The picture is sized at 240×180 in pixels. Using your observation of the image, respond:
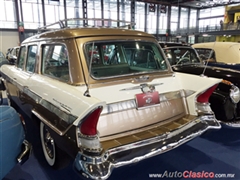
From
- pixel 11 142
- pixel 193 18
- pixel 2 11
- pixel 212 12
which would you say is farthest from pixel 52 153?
pixel 193 18

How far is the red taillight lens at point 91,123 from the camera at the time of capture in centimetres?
176

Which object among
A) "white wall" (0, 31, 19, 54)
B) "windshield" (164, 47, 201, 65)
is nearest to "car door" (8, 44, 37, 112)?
"windshield" (164, 47, 201, 65)

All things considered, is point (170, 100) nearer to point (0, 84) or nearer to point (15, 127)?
point (15, 127)

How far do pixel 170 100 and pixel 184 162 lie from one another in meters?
1.01

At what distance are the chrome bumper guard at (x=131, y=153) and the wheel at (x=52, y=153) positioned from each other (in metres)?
0.80

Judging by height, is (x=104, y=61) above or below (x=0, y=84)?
above

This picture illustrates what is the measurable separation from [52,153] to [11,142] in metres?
0.90

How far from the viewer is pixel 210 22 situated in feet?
112

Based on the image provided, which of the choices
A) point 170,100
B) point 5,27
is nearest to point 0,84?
point 170,100

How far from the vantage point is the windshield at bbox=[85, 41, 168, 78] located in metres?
2.79

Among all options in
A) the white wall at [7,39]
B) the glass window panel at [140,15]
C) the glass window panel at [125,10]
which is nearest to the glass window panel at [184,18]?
the glass window panel at [140,15]

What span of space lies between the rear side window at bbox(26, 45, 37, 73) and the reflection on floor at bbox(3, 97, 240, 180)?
4.17 feet

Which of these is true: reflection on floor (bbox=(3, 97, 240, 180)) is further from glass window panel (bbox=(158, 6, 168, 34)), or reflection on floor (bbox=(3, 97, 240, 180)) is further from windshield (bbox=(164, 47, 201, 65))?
glass window panel (bbox=(158, 6, 168, 34))

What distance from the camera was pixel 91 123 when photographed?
1817mm
